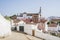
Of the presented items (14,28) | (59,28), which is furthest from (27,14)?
(14,28)

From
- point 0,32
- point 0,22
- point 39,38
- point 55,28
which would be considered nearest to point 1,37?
point 0,32

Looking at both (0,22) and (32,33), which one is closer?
(0,22)

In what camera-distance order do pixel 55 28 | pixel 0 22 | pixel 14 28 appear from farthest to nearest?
pixel 55 28, pixel 14 28, pixel 0 22

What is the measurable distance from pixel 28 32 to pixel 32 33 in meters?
0.97

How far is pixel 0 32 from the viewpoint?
1465 cm

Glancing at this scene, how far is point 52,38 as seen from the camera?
14555mm

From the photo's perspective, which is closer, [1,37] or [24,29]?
[1,37]

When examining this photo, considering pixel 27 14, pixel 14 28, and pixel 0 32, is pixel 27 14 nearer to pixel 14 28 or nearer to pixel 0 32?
pixel 14 28

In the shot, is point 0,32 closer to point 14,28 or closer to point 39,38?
point 39,38

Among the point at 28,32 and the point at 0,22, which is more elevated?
the point at 0,22

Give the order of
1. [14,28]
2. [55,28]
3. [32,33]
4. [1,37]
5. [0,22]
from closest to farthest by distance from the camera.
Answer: [1,37]
[0,22]
[32,33]
[14,28]
[55,28]

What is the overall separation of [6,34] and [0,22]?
4.40 ft

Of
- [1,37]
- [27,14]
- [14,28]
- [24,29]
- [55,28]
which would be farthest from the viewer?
[27,14]

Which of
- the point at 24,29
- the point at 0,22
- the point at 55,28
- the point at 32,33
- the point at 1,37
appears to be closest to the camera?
the point at 1,37
